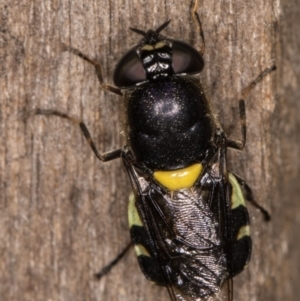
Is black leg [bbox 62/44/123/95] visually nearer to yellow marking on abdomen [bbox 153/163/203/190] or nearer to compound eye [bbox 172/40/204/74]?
compound eye [bbox 172/40/204/74]

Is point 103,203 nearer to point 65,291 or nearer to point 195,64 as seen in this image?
point 65,291

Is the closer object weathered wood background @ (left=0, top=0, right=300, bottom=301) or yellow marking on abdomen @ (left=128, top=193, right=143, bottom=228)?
weathered wood background @ (left=0, top=0, right=300, bottom=301)

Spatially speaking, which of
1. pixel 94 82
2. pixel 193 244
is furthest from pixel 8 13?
pixel 193 244

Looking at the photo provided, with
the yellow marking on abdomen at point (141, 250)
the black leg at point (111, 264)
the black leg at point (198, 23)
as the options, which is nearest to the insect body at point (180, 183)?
the yellow marking on abdomen at point (141, 250)

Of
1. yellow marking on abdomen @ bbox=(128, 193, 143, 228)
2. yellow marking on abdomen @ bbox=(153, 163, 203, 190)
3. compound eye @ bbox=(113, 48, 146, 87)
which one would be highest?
compound eye @ bbox=(113, 48, 146, 87)

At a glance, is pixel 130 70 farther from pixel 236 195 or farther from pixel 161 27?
pixel 236 195

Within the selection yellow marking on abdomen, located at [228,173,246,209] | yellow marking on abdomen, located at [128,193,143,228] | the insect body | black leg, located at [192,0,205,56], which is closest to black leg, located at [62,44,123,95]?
the insect body

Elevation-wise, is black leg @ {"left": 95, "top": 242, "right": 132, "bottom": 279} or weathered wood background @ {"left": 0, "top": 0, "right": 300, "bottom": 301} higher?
weathered wood background @ {"left": 0, "top": 0, "right": 300, "bottom": 301}
